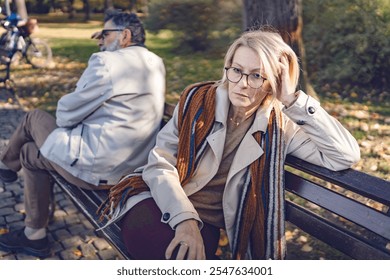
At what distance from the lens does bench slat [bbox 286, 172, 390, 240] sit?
2.06 meters

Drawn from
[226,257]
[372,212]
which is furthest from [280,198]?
[226,257]

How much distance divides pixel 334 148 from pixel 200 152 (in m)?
0.66

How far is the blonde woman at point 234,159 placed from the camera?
7.34ft

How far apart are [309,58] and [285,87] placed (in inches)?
258

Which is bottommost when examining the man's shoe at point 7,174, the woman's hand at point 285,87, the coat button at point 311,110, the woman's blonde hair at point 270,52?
the man's shoe at point 7,174

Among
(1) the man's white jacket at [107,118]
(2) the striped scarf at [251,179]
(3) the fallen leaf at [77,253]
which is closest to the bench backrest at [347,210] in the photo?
(2) the striped scarf at [251,179]

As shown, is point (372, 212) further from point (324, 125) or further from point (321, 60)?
point (321, 60)

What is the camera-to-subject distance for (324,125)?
2.21 meters

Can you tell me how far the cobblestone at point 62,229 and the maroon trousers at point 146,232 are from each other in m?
0.90

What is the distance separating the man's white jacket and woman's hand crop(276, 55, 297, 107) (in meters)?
1.10

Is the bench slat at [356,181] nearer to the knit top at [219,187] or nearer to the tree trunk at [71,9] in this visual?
the knit top at [219,187]

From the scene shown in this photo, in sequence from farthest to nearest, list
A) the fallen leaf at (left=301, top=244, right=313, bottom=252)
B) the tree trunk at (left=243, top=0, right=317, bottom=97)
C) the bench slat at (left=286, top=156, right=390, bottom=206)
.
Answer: the tree trunk at (left=243, top=0, right=317, bottom=97), the fallen leaf at (left=301, top=244, right=313, bottom=252), the bench slat at (left=286, top=156, right=390, bottom=206)

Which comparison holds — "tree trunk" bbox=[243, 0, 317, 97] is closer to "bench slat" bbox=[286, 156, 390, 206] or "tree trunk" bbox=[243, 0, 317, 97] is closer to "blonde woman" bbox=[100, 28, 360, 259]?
"blonde woman" bbox=[100, 28, 360, 259]

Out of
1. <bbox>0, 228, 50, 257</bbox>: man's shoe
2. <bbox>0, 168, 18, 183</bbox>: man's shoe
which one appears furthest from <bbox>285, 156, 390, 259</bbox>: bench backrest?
<bbox>0, 168, 18, 183</bbox>: man's shoe
